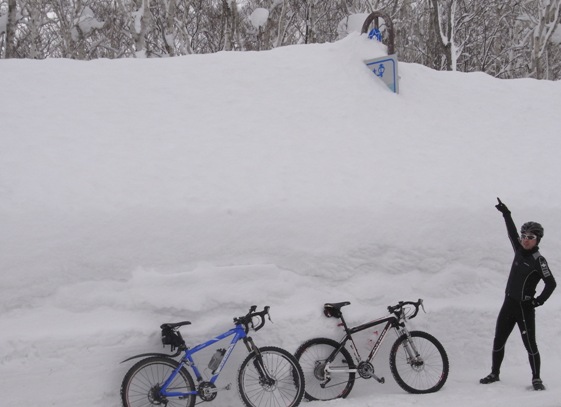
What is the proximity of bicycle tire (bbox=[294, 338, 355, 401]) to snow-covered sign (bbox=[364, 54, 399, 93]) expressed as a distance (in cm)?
491

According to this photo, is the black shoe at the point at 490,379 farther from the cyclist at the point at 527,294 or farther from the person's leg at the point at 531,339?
the person's leg at the point at 531,339

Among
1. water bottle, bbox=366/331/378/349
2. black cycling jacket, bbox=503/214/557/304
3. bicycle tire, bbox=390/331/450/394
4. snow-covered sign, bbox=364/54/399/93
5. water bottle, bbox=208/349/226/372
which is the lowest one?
bicycle tire, bbox=390/331/450/394

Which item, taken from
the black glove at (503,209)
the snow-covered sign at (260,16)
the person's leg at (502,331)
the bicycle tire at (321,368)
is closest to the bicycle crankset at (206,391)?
the bicycle tire at (321,368)

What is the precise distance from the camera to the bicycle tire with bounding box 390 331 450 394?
211 inches

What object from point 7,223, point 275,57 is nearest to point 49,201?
point 7,223

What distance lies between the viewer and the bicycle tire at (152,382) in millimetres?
4562

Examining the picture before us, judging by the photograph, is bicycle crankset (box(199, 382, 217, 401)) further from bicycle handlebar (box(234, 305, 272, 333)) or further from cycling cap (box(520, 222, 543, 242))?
cycling cap (box(520, 222, 543, 242))

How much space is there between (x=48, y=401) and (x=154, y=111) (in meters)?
4.16

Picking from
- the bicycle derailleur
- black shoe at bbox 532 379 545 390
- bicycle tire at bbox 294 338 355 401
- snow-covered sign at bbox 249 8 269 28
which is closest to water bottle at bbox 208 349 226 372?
bicycle tire at bbox 294 338 355 401

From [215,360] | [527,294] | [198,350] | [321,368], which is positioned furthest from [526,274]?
[198,350]

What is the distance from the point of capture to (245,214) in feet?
19.5

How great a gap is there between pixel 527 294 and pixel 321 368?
220 cm

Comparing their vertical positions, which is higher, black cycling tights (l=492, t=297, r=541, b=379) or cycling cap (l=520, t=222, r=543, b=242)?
cycling cap (l=520, t=222, r=543, b=242)

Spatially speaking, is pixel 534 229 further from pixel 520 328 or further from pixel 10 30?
pixel 10 30
